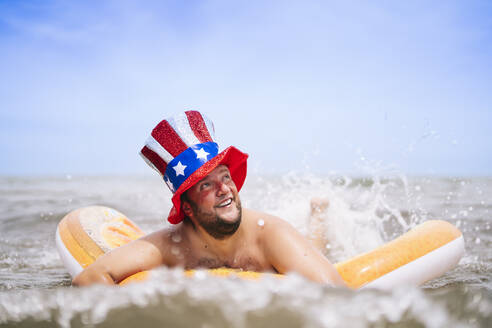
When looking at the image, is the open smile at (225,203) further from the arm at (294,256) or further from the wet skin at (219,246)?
the arm at (294,256)

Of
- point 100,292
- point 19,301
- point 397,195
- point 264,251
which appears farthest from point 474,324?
point 397,195

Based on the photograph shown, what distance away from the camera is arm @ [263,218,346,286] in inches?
95.7

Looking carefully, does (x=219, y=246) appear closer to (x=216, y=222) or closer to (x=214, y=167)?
(x=216, y=222)

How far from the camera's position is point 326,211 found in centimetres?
575

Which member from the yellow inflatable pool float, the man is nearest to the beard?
the man

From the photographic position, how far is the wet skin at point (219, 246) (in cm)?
254

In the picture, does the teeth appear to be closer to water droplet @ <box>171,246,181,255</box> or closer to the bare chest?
the bare chest

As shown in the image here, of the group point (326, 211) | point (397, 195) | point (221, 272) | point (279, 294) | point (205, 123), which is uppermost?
point (205, 123)

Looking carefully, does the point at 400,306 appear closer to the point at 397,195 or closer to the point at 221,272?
the point at 221,272

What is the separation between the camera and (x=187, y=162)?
8.30ft

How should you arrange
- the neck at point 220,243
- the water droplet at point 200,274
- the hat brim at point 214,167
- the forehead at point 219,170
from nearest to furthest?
the water droplet at point 200,274, the hat brim at point 214,167, the forehead at point 219,170, the neck at point 220,243

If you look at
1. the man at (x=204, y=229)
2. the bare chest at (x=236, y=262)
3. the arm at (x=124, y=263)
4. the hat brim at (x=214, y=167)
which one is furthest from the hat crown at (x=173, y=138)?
the bare chest at (x=236, y=262)

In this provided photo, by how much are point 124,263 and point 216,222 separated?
644 mm

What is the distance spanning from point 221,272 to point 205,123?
980 millimetres
